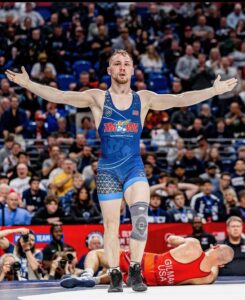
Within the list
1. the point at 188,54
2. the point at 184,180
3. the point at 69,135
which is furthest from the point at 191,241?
the point at 188,54

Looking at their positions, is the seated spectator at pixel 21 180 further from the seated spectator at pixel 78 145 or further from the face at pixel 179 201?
the face at pixel 179 201

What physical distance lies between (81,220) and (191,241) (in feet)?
13.8

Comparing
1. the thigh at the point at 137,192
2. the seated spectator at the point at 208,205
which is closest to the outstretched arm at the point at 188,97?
the thigh at the point at 137,192

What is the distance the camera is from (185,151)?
17406 mm

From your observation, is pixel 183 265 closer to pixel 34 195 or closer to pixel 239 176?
pixel 34 195

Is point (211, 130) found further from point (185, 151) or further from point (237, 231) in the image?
point (237, 231)

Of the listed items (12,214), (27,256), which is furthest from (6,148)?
(27,256)

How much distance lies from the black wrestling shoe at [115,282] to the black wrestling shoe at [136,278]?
11 centimetres

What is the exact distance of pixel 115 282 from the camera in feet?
29.7

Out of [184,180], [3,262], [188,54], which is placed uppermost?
[188,54]

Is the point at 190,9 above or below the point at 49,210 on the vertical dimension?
above

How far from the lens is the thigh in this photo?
9062mm

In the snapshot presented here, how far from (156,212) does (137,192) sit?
567 cm

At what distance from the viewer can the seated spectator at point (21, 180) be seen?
610 inches
